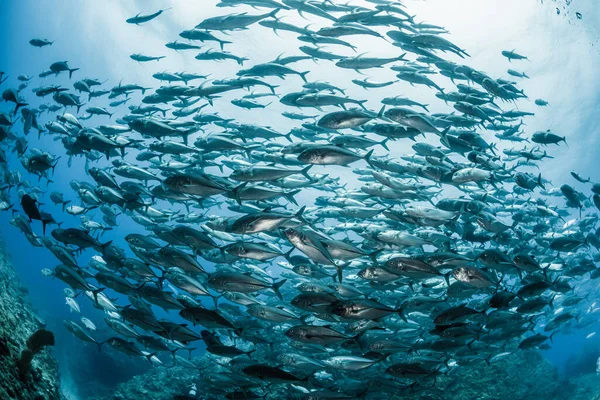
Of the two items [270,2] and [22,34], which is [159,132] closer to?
[270,2]

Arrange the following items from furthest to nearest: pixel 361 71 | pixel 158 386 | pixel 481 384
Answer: pixel 361 71, pixel 158 386, pixel 481 384

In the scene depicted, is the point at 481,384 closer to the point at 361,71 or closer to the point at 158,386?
the point at 158,386

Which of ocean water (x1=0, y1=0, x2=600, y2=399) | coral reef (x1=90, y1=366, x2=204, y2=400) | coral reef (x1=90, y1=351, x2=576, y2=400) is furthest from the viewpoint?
ocean water (x1=0, y1=0, x2=600, y2=399)

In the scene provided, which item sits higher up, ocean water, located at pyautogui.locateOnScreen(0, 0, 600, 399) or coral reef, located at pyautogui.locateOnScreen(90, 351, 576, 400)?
ocean water, located at pyautogui.locateOnScreen(0, 0, 600, 399)

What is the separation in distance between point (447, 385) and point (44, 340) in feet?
32.7

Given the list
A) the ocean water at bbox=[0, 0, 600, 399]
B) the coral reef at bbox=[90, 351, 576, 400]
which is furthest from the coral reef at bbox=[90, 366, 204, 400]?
the ocean water at bbox=[0, 0, 600, 399]

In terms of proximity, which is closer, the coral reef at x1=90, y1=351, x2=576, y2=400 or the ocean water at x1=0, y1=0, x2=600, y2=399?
the coral reef at x1=90, y1=351, x2=576, y2=400

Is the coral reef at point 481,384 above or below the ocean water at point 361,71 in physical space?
below

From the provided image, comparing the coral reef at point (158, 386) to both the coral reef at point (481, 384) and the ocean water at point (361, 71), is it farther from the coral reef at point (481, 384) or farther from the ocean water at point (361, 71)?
the ocean water at point (361, 71)

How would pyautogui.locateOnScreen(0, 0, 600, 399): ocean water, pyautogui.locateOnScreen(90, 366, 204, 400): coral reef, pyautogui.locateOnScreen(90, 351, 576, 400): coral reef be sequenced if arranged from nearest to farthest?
pyautogui.locateOnScreen(90, 351, 576, 400): coral reef, pyautogui.locateOnScreen(90, 366, 204, 400): coral reef, pyautogui.locateOnScreen(0, 0, 600, 399): ocean water

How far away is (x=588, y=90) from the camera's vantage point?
66.0 feet

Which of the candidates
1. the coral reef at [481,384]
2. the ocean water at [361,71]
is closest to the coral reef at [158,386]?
the coral reef at [481,384]

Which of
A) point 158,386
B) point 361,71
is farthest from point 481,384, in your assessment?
point 361,71

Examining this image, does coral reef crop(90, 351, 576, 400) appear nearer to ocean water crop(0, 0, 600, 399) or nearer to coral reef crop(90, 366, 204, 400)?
coral reef crop(90, 366, 204, 400)
